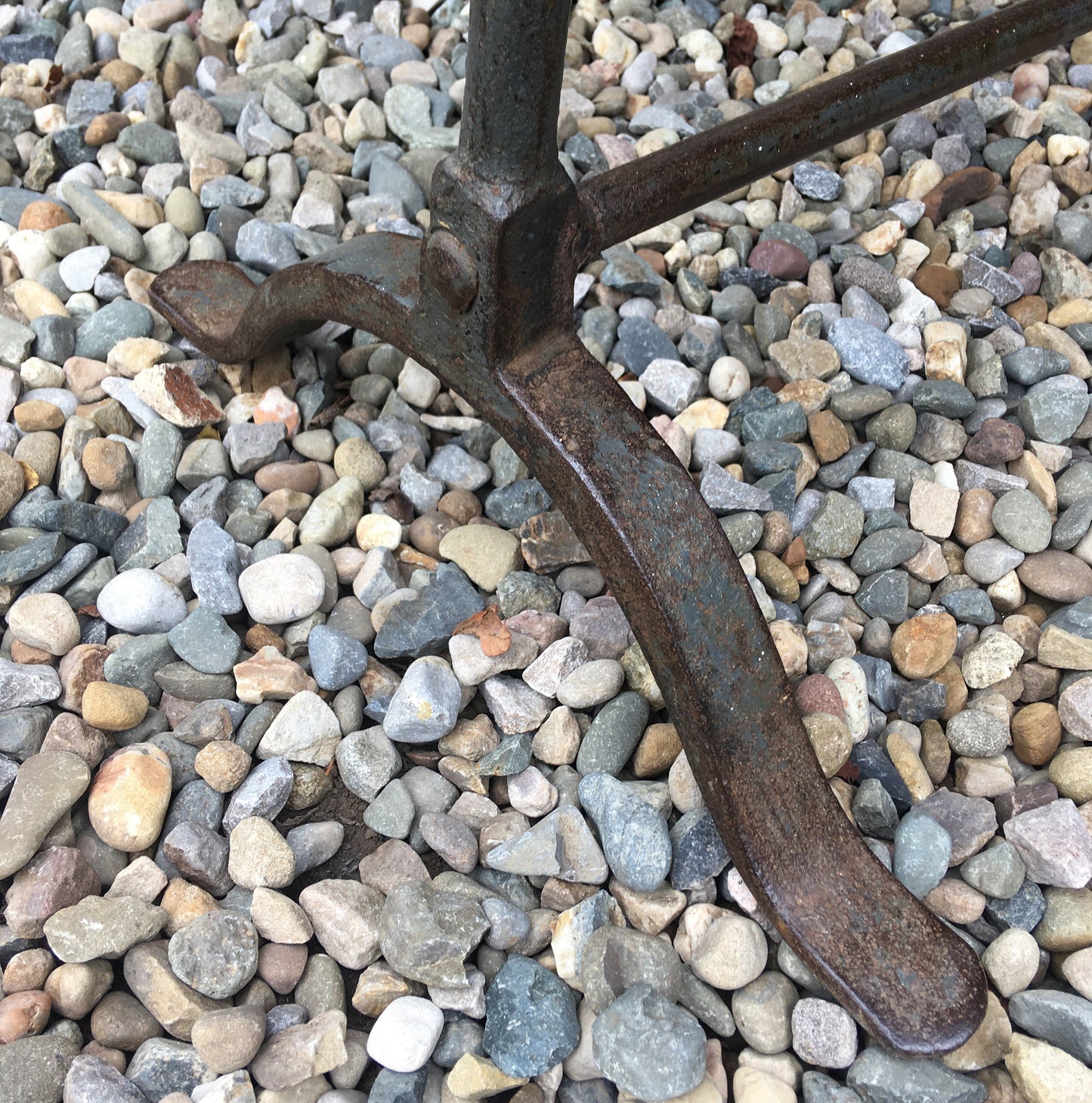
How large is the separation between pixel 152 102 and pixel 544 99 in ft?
4.19

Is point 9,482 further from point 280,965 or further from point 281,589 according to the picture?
point 280,965

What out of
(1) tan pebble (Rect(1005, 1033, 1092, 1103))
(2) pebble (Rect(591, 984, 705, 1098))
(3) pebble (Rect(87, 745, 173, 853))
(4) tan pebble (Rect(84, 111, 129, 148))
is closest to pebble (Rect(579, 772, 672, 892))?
(2) pebble (Rect(591, 984, 705, 1098))

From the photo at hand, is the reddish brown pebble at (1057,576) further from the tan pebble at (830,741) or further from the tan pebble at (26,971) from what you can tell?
the tan pebble at (26,971)

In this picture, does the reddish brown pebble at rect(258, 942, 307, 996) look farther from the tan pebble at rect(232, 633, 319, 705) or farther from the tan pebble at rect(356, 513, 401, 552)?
the tan pebble at rect(356, 513, 401, 552)

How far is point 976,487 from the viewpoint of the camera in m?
1.39

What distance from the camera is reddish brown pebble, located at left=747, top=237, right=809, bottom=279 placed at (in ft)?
5.49

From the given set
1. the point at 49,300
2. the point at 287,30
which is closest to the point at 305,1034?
the point at 49,300

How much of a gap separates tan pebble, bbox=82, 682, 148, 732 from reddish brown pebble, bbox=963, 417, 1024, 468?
3.58 ft

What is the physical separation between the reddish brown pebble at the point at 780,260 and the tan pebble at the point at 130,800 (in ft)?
3.80

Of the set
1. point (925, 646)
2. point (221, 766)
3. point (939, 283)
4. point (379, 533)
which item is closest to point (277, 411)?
point (379, 533)

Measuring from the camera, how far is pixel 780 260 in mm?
1673

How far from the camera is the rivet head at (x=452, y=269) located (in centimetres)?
97

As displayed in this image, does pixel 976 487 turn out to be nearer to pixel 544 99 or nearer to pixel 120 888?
pixel 544 99

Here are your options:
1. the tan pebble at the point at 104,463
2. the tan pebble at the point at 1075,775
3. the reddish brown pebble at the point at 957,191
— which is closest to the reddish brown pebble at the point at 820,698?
the tan pebble at the point at 1075,775
